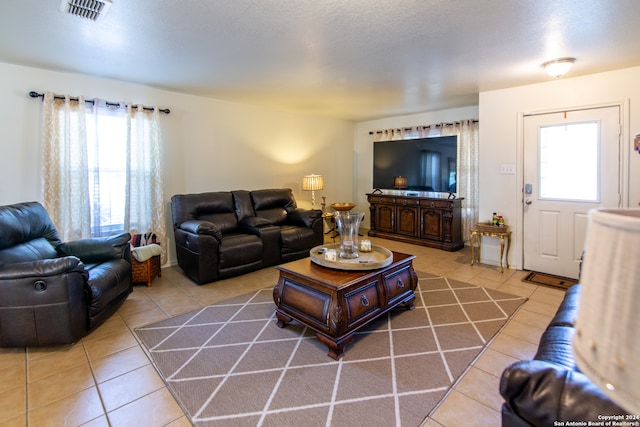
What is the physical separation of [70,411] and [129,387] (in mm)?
287

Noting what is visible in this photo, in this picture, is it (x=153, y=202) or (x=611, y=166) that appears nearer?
(x=611, y=166)

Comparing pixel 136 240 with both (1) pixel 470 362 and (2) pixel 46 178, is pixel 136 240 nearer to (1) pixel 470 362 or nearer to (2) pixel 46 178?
(2) pixel 46 178

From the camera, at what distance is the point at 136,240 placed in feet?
13.1

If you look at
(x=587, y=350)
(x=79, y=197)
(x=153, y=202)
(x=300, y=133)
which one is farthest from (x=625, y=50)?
(x=79, y=197)

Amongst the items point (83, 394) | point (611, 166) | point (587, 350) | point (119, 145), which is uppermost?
point (119, 145)

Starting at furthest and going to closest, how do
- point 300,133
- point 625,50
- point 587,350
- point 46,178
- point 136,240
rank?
point 300,133, point 136,240, point 46,178, point 625,50, point 587,350

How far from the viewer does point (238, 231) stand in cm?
462

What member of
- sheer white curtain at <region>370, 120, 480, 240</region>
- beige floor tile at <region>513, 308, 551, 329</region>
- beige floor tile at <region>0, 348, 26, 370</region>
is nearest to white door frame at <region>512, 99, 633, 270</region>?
sheer white curtain at <region>370, 120, 480, 240</region>

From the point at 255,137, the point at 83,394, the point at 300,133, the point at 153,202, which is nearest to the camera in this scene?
the point at 83,394

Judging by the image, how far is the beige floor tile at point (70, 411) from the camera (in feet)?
5.64

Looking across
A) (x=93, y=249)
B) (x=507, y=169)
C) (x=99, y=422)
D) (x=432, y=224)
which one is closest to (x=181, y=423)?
(x=99, y=422)

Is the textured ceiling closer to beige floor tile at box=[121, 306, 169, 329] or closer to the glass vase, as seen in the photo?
the glass vase

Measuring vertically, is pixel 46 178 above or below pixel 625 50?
below

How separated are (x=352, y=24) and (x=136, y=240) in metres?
3.38
